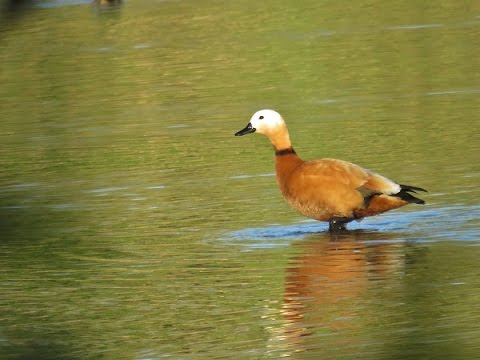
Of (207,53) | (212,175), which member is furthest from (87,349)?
(207,53)

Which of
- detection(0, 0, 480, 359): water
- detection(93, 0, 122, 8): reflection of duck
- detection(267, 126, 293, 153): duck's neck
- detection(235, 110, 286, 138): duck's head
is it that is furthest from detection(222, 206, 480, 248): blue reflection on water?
detection(93, 0, 122, 8): reflection of duck

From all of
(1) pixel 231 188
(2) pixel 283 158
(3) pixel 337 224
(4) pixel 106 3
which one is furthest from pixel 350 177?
(4) pixel 106 3

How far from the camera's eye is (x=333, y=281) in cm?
827

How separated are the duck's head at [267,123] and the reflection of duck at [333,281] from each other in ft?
3.03

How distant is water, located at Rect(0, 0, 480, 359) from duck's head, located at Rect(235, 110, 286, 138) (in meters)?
0.61

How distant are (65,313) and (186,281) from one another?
1.02 metres

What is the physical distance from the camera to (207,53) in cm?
2092

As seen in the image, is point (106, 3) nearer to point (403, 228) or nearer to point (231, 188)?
point (231, 188)

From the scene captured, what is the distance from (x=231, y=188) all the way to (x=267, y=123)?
1.23 m

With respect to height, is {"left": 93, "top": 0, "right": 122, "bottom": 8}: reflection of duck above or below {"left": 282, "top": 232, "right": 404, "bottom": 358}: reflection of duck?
above

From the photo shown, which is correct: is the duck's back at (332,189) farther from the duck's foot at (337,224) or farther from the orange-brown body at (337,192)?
the duck's foot at (337,224)

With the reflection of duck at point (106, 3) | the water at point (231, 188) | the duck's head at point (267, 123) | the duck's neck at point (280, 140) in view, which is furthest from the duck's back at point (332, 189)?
the reflection of duck at point (106, 3)

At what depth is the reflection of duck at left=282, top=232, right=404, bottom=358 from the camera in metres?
7.07

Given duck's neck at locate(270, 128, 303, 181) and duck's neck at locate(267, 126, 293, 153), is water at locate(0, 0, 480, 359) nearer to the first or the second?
duck's neck at locate(270, 128, 303, 181)
